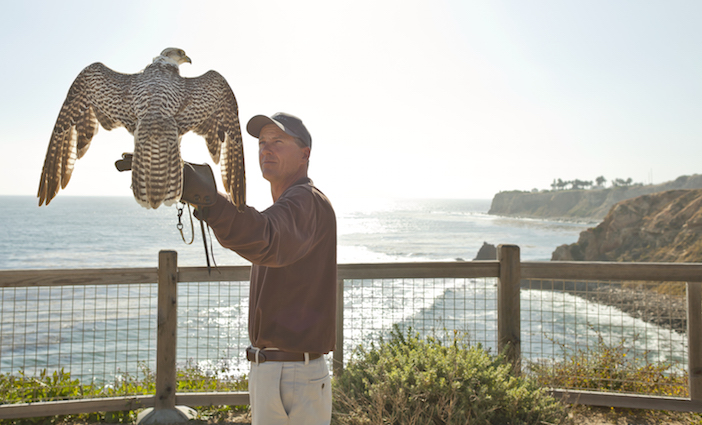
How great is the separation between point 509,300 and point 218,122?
302cm

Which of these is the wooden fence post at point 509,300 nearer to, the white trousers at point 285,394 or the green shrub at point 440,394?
the green shrub at point 440,394

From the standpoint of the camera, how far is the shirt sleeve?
113 cm

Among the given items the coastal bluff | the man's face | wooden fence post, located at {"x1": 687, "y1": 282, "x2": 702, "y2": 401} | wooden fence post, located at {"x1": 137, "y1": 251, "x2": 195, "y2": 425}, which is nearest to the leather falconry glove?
the man's face

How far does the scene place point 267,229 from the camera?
3.99 ft

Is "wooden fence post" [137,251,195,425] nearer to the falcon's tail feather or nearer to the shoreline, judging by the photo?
the falcon's tail feather

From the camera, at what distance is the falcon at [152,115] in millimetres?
1327

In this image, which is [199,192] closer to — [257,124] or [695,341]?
[257,124]

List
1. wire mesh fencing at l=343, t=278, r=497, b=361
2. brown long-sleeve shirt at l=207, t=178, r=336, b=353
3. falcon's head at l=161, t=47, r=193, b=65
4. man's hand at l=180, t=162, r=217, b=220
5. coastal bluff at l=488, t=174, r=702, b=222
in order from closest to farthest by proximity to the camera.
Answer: man's hand at l=180, t=162, r=217, b=220 → falcon's head at l=161, t=47, r=193, b=65 → brown long-sleeve shirt at l=207, t=178, r=336, b=353 → wire mesh fencing at l=343, t=278, r=497, b=361 → coastal bluff at l=488, t=174, r=702, b=222

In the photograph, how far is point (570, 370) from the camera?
13.2ft

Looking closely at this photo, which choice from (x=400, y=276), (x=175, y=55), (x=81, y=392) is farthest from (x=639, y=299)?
(x=81, y=392)

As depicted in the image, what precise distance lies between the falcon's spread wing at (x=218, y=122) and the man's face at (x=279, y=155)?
1.04 feet

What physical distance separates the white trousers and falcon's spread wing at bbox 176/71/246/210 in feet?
2.59

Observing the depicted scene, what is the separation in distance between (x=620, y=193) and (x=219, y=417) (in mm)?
115064

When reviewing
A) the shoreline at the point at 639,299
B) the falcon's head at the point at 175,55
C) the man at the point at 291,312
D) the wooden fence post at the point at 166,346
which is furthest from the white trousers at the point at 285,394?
the shoreline at the point at 639,299
